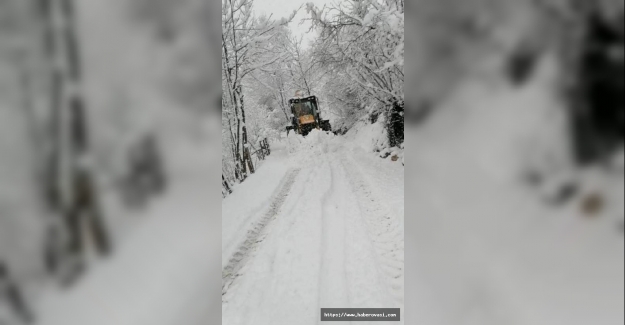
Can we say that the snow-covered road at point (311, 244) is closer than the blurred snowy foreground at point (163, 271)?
No

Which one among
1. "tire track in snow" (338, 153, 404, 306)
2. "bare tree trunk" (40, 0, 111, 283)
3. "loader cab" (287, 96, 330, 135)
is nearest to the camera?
"bare tree trunk" (40, 0, 111, 283)

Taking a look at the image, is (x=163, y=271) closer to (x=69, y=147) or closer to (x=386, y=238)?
(x=69, y=147)

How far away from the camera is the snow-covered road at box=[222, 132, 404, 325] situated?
0.75 m

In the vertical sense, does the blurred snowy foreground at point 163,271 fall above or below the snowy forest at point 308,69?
below

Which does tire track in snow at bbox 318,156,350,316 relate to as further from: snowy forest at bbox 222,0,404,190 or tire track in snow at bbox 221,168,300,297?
snowy forest at bbox 222,0,404,190

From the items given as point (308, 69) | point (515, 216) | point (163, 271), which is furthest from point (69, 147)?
point (515, 216)

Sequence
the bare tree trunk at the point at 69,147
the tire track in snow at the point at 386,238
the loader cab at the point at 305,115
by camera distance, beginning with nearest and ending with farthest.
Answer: the bare tree trunk at the point at 69,147 < the tire track in snow at the point at 386,238 < the loader cab at the point at 305,115

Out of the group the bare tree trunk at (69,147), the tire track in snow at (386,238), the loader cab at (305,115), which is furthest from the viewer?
the loader cab at (305,115)

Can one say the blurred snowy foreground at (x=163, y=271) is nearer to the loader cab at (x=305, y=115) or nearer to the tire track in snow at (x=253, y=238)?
the tire track in snow at (x=253, y=238)

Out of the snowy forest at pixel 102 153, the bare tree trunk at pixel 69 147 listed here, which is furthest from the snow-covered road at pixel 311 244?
the bare tree trunk at pixel 69 147

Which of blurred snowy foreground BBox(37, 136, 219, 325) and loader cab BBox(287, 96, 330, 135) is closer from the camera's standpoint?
blurred snowy foreground BBox(37, 136, 219, 325)

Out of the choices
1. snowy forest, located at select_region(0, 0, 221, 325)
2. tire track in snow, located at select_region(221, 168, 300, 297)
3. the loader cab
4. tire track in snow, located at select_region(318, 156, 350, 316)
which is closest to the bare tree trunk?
snowy forest, located at select_region(0, 0, 221, 325)

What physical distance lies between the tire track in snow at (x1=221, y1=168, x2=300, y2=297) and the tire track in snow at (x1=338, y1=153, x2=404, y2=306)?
1.01ft

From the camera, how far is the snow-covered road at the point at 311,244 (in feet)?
2.45
